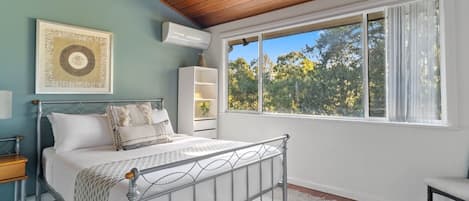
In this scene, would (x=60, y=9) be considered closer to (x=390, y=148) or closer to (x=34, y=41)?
(x=34, y=41)

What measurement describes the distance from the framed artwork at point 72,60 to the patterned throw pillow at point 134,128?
2.04 ft

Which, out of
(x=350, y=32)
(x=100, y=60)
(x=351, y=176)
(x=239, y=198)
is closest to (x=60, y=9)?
(x=100, y=60)

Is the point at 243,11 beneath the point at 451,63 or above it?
above

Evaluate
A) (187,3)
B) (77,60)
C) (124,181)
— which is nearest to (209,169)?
(124,181)

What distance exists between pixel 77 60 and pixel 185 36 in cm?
153

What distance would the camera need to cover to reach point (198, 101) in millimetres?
4176

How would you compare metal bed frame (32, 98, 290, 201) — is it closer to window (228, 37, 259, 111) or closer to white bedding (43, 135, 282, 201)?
white bedding (43, 135, 282, 201)

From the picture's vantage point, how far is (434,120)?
2.47 metres

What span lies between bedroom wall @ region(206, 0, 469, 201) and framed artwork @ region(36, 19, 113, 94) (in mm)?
2004

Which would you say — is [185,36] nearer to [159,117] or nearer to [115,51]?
[115,51]

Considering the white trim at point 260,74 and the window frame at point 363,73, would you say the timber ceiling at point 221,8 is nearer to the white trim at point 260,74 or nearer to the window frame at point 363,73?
the window frame at point 363,73

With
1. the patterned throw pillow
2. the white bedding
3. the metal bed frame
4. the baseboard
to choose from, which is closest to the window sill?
the baseboard

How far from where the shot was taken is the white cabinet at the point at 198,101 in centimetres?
397

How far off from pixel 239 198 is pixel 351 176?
1575 millimetres
